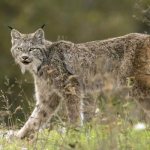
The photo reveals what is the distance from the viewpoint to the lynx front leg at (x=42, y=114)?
43.8ft

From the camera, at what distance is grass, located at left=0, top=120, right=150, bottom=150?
9836mm

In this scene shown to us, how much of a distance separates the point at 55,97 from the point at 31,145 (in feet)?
7.92

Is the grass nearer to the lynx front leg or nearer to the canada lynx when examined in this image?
the lynx front leg

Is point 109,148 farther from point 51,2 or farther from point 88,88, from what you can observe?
point 51,2

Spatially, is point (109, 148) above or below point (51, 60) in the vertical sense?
below

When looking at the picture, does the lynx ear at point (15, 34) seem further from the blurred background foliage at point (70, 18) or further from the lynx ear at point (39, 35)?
the blurred background foliage at point (70, 18)

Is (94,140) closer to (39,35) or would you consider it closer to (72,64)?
(72,64)

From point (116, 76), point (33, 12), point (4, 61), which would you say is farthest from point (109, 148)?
point (33, 12)

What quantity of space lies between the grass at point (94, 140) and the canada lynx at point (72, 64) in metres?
1.51

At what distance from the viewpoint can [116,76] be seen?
1365 centimetres

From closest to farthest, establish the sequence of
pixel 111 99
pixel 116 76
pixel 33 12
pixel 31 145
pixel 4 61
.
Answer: pixel 111 99
pixel 31 145
pixel 116 76
pixel 4 61
pixel 33 12

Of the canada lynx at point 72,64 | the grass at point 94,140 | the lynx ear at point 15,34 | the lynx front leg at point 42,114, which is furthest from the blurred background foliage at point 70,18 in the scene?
the grass at point 94,140

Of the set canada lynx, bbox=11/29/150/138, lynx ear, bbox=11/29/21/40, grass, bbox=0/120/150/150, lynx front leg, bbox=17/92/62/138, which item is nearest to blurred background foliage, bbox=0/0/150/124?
lynx ear, bbox=11/29/21/40

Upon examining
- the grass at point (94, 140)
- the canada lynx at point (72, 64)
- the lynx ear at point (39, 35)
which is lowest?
the grass at point (94, 140)
